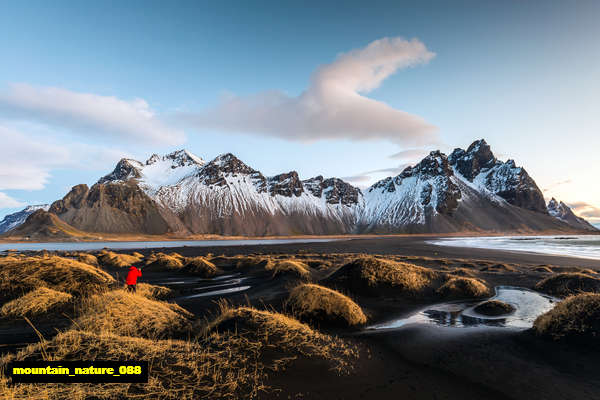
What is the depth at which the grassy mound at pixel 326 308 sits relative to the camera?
37.9 feet

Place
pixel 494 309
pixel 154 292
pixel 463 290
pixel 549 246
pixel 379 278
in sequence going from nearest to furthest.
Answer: pixel 494 309 < pixel 463 290 < pixel 154 292 < pixel 379 278 < pixel 549 246

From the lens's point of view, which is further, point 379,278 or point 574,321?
point 379,278

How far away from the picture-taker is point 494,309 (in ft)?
43.0

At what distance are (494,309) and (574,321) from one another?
165 inches

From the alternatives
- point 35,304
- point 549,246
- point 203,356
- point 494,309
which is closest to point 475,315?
point 494,309

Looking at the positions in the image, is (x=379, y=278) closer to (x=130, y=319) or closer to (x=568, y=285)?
(x=568, y=285)

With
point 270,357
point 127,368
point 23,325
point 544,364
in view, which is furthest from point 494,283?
point 23,325

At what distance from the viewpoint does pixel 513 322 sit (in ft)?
37.3

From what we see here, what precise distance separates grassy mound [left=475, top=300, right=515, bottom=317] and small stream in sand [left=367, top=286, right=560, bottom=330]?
0.24 meters

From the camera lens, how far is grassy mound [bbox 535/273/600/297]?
1605cm

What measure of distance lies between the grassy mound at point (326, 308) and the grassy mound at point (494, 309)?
606cm

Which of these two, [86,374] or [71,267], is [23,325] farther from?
[86,374]

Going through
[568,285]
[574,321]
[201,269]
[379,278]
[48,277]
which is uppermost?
[48,277]

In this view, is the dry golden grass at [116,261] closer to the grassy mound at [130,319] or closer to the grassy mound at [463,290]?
the grassy mound at [130,319]
